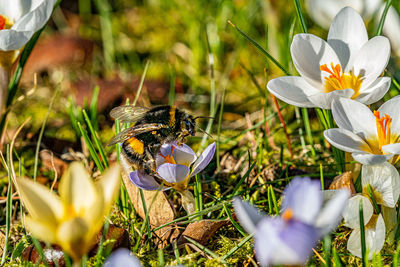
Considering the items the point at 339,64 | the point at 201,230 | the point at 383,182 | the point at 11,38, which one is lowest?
the point at 201,230

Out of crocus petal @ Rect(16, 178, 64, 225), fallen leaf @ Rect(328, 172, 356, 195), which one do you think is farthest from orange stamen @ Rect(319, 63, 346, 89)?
crocus petal @ Rect(16, 178, 64, 225)

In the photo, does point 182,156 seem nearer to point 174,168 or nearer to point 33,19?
point 174,168

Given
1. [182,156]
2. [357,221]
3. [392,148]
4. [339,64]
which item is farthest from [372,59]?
[182,156]

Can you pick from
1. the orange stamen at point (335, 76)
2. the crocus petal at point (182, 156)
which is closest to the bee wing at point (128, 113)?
the crocus petal at point (182, 156)

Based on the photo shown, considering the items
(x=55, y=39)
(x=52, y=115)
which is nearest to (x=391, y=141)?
(x=52, y=115)

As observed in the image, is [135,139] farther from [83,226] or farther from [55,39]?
[55,39]

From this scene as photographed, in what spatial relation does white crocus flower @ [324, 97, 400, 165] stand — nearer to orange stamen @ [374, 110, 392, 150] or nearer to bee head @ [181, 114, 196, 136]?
orange stamen @ [374, 110, 392, 150]

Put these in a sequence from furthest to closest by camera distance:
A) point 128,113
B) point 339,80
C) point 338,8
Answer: point 338,8 → point 128,113 → point 339,80

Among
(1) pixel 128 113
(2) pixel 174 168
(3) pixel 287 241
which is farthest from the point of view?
(1) pixel 128 113
